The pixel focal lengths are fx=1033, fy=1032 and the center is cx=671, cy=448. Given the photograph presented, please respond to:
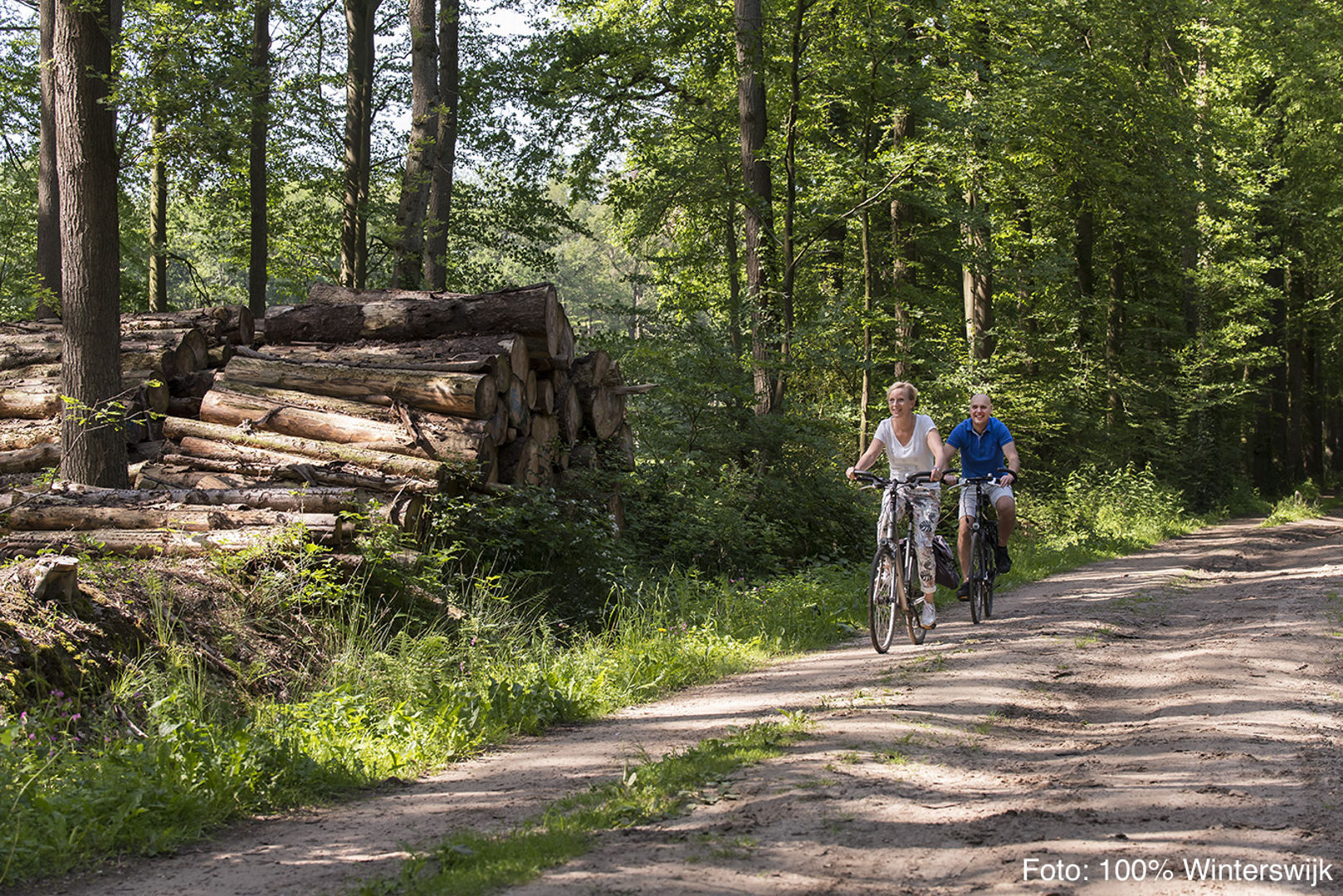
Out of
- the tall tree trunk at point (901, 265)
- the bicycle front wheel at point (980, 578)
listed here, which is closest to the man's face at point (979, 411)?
the bicycle front wheel at point (980, 578)

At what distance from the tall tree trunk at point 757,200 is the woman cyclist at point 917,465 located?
22.2 feet

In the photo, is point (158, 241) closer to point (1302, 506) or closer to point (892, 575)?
point (892, 575)

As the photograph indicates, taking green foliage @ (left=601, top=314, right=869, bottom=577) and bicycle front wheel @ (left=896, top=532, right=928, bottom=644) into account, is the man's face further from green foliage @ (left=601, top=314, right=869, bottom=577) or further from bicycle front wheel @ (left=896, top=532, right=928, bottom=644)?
green foliage @ (left=601, top=314, right=869, bottom=577)

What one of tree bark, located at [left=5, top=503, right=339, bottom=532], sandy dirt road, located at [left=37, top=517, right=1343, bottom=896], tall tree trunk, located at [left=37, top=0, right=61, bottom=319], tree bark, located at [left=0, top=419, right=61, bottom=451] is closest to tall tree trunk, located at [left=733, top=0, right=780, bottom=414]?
sandy dirt road, located at [left=37, top=517, right=1343, bottom=896]

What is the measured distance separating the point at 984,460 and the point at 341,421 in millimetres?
6077

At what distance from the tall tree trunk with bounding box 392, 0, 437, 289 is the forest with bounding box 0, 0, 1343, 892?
0.07m

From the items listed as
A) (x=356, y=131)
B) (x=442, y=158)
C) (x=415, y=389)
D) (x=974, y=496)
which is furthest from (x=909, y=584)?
(x=356, y=131)

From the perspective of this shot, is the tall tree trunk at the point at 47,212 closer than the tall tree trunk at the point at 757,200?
Yes

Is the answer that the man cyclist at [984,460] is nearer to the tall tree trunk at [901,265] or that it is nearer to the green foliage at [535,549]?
the green foliage at [535,549]

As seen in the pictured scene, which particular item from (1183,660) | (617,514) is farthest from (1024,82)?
(1183,660)

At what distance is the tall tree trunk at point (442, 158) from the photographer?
18.6 meters

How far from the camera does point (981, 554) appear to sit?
9.39 m

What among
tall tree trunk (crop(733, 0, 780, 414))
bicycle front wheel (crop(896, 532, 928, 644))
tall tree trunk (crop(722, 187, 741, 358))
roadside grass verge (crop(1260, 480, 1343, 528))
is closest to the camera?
bicycle front wheel (crop(896, 532, 928, 644))

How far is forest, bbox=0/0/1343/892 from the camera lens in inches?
237
